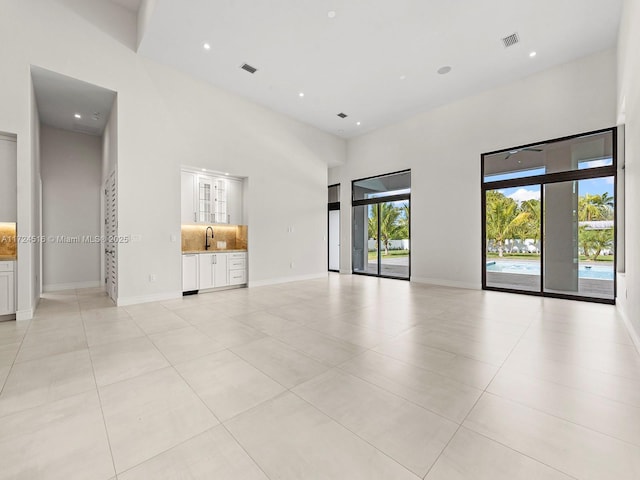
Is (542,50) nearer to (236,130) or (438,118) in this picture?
(438,118)

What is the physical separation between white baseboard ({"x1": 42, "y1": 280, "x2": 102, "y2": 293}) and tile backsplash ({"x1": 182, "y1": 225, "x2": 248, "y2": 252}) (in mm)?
2825

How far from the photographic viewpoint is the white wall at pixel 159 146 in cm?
415

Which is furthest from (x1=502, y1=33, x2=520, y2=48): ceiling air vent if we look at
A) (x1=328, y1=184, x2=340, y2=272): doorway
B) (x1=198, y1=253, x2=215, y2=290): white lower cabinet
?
(x1=198, y1=253, x2=215, y2=290): white lower cabinet

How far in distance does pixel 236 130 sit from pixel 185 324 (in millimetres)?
4498

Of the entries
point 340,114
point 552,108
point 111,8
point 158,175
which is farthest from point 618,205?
point 111,8

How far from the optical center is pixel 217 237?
680cm

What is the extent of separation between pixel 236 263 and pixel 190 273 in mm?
1044

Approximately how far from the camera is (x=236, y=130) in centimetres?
656

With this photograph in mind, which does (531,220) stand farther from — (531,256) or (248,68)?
(248,68)

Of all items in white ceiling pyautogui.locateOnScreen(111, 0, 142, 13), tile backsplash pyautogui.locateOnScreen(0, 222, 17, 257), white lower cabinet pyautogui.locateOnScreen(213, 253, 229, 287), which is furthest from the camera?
white lower cabinet pyautogui.locateOnScreen(213, 253, 229, 287)

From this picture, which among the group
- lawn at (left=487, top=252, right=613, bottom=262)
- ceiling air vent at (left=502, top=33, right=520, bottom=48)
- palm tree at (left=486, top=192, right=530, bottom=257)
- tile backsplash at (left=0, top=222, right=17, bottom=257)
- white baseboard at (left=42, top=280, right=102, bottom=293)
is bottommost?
white baseboard at (left=42, top=280, right=102, bottom=293)

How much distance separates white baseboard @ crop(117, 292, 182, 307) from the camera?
16.3 ft

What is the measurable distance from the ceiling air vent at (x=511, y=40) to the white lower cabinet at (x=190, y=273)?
6.71m

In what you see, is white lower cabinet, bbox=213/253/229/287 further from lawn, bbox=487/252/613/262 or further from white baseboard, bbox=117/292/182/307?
lawn, bbox=487/252/613/262
